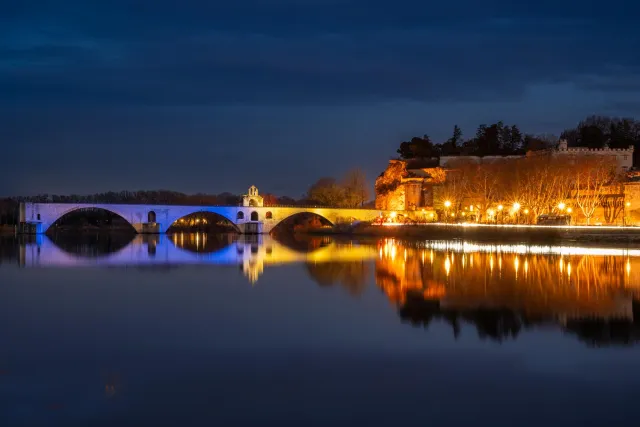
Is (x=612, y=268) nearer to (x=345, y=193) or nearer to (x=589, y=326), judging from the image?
(x=589, y=326)

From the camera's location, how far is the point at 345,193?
106 m

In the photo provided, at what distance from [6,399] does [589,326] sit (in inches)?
493

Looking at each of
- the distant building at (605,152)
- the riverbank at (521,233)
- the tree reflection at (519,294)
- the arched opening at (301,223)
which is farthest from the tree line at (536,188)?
the tree reflection at (519,294)

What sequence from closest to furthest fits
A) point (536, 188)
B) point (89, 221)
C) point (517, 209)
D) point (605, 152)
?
point (536, 188), point (517, 209), point (605, 152), point (89, 221)

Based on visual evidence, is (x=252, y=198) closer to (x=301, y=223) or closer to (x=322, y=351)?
(x=301, y=223)

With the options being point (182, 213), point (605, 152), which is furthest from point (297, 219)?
point (605, 152)

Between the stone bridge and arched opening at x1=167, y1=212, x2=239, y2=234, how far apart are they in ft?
40.5

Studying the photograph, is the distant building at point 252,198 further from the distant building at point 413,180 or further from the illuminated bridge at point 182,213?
the distant building at point 413,180

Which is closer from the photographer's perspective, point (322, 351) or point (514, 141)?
point (322, 351)

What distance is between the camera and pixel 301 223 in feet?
356

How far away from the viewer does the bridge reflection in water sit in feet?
56.6

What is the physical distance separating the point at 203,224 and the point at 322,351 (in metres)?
106

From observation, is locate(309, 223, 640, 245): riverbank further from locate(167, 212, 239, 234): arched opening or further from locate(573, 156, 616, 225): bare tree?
locate(167, 212, 239, 234): arched opening

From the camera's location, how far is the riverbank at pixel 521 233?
48.0 m
